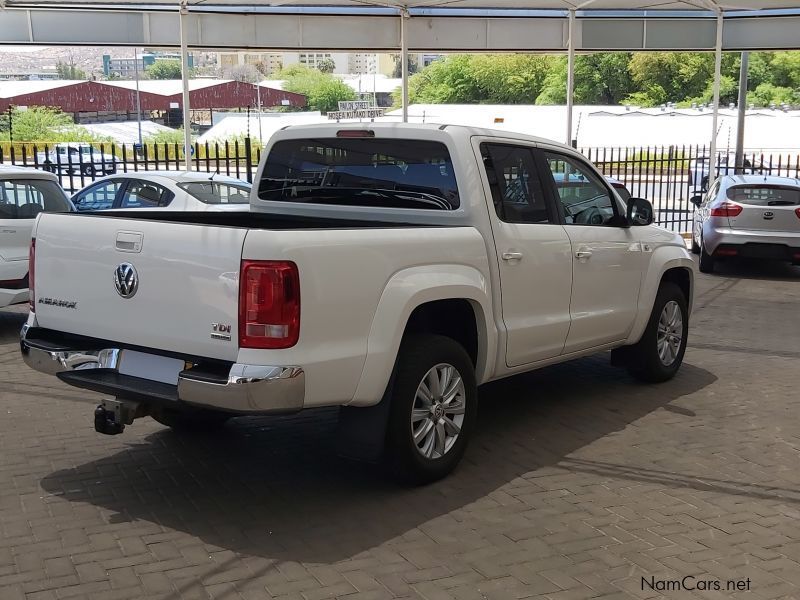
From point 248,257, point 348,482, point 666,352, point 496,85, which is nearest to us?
point 248,257

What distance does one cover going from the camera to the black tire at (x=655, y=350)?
25.2 feet

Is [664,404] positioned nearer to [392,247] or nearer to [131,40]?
[392,247]

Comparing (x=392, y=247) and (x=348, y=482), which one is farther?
(x=348, y=482)

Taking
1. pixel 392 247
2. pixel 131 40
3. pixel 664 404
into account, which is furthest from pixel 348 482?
pixel 131 40

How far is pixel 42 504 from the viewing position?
5.15 metres

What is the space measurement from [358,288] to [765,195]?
451 inches

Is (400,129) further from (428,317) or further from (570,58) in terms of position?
(570,58)

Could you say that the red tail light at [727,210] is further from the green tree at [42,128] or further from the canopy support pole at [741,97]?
the green tree at [42,128]

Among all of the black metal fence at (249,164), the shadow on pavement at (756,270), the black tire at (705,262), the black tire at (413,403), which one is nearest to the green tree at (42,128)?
the black metal fence at (249,164)

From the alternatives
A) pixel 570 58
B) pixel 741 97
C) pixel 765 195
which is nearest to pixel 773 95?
pixel 741 97

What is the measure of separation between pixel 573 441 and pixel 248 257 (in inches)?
116

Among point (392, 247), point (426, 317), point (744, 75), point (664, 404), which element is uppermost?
point (744, 75)

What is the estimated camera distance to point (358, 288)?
482 cm

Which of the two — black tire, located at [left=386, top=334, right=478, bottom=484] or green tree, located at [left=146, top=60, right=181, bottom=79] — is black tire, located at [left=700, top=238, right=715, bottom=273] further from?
green tree, located at [left=146, top=60, right=181, bottom=79]
